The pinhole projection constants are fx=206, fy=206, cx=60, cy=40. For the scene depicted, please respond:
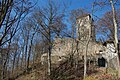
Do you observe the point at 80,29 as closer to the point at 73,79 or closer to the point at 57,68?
the point at 57,68

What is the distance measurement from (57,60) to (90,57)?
7.06 meters

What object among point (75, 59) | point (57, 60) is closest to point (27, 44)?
point (57, 60)

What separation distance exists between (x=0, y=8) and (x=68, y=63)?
98.7ft

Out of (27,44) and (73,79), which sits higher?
(27,44)

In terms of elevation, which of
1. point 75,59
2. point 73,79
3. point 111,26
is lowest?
point 73,79

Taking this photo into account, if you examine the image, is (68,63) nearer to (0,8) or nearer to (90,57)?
(90,57)

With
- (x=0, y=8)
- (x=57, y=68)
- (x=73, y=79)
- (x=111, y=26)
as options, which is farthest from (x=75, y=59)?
(x=0, y=8)

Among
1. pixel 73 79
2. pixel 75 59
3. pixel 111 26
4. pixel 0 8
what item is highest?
pixel 111 26

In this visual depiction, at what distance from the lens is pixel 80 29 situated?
36594 mm

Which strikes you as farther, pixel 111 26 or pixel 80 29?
pixel 80 29

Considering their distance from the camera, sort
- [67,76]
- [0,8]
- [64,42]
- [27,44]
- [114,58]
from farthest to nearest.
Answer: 1. [64,42]
2. [27,44]
3. [114,58]
4. [67,76]
5. [0,8]

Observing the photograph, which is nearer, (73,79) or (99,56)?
(73,79)

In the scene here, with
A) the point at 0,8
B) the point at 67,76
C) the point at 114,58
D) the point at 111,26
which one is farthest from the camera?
the point at 114,58

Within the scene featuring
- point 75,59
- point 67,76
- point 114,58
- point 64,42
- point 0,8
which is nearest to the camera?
point 0,8
